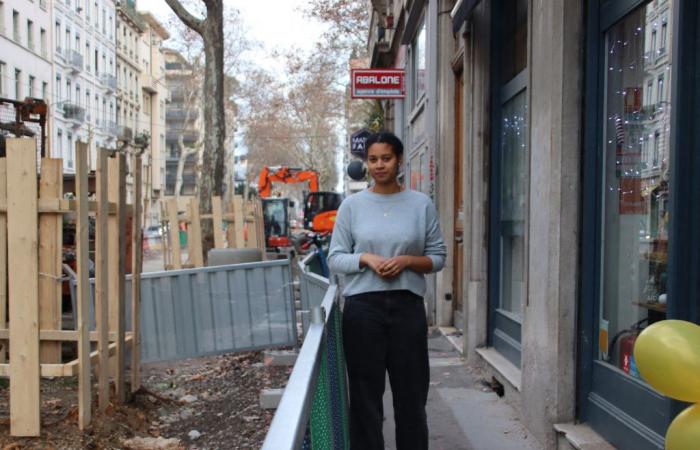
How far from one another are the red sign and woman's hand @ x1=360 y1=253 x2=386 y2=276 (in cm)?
1146

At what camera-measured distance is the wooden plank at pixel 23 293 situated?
16.2ft

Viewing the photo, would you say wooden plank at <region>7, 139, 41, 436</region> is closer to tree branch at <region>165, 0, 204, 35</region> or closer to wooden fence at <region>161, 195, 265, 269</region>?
wooden fence at <region>161, 195, 265, 269</region>

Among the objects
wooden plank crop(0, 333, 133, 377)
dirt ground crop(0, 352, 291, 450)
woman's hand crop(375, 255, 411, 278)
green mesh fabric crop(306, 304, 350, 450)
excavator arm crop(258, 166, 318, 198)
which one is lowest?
dirt ground crop(0, 352, 291, 450)

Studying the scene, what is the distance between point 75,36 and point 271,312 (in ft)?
157

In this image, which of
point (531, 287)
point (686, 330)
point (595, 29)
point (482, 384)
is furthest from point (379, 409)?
point (482, 384)

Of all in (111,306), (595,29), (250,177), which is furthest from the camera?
(250,177)

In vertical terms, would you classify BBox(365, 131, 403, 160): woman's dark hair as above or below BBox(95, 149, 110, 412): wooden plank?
above

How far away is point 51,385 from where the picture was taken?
700 cm

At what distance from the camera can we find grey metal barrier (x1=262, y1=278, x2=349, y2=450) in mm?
1671

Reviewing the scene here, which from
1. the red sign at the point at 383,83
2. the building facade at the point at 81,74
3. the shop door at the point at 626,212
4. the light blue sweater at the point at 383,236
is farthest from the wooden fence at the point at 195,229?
the building facade at the point at 81,74

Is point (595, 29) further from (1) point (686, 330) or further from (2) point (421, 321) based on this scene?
(1) point (686, 330)

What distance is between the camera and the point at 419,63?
14.3m

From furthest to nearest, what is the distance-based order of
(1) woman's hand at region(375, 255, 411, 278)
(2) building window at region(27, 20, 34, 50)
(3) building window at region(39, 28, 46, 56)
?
1. (3) building window at region(39, 28, 46, 56)
2. (2) building window at region(27, 20, 34, 50)
3. (1) woman's hand at region(375, 255, 411, 278)

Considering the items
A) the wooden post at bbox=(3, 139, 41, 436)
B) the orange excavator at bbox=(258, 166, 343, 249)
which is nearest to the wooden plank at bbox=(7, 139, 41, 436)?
the wooden post at bbox=(3, 139, 41, 436)
